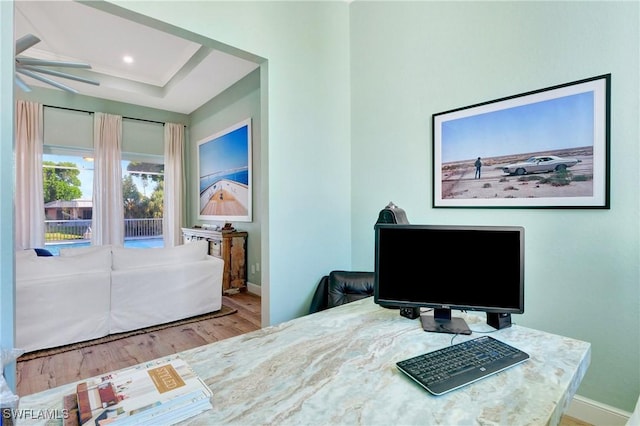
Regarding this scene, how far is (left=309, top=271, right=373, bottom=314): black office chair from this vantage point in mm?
2391

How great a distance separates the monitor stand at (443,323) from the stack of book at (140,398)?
926 millimetres

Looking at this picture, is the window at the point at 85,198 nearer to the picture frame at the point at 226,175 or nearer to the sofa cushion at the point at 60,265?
Answer: the picture frame at the point at 226,175

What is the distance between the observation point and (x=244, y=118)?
4.55m

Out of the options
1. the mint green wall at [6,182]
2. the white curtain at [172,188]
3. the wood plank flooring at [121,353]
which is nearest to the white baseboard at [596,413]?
the wood plank flooring at [121,353]

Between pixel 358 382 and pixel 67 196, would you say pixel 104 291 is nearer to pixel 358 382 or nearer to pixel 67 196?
pixel 358 382

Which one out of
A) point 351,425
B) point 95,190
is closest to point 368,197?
point 351,425

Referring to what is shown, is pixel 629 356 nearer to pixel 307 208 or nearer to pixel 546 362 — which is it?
pixel 546 362

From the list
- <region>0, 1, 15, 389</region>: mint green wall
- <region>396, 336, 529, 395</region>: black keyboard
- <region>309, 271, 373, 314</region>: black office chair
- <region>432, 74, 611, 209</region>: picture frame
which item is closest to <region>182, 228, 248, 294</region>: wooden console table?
<region>309, 271, 373, 314</region>: black office chair

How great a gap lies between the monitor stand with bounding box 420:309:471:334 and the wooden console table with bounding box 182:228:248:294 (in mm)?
3518

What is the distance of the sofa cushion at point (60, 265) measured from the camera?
8.57 ft

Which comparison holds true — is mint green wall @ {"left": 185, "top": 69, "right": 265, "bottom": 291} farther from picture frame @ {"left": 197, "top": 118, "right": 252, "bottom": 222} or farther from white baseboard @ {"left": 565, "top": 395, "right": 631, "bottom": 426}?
white baseboard @ {"left": 565, "top": 395, "right": 631, "bottom": 426}

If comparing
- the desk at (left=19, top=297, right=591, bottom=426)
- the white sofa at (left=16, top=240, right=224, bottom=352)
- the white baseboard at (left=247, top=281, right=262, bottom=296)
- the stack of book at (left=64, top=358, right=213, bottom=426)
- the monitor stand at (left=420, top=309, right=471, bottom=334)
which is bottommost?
the white baseboard at (left=247, top=281, right=262, bottom=296)

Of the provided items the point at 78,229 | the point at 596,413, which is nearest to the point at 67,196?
the point at 78,229

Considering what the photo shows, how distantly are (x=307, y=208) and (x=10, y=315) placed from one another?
187 centimetres
